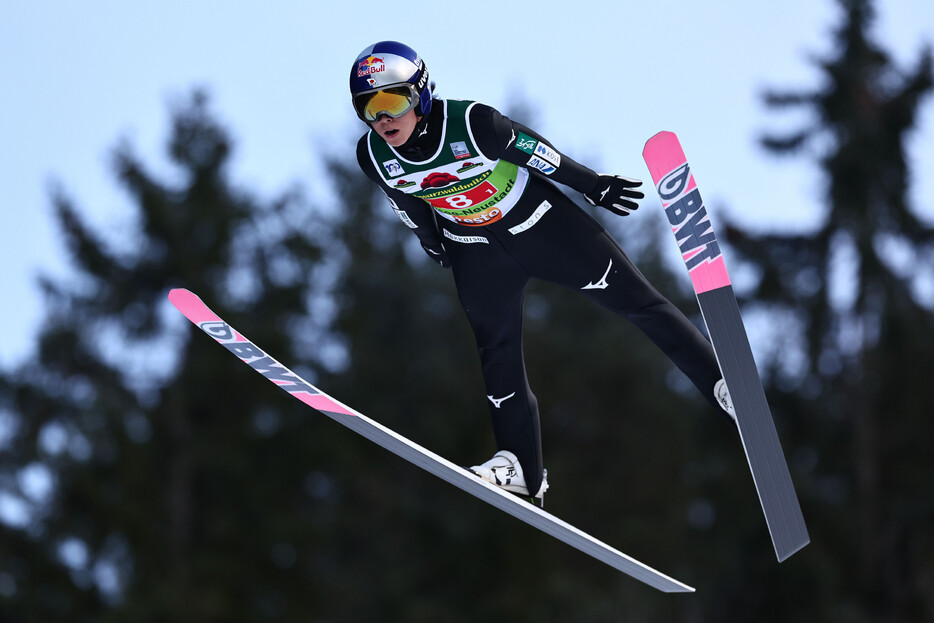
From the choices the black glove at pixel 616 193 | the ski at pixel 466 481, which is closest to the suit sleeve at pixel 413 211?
the black glove at pixel 616 193

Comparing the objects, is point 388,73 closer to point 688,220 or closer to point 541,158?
point 541,158

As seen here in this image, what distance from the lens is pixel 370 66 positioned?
443 centimetres

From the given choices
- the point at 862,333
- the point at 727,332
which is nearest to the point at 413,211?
the point at 727,332

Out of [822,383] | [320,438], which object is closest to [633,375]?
[822,383]

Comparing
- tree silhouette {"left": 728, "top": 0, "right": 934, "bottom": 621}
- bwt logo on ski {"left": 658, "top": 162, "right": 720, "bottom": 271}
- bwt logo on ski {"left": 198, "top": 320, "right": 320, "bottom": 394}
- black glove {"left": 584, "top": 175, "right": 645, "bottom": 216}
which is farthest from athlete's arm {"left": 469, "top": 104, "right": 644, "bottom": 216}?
tree silhouette {"left": 728, "top": 0, "right": 934, "bottom": 621}

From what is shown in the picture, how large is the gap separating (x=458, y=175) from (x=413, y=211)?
39 cm

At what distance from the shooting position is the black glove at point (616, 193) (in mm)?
4668

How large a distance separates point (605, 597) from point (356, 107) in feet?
57.1

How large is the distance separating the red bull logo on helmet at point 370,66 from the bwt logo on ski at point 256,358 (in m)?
1.54

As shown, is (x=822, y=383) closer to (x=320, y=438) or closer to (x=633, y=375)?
(x=633, y=375)

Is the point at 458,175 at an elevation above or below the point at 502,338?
above

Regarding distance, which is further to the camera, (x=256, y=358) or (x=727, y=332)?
(x=256, y=358)

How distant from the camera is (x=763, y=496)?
448 cm

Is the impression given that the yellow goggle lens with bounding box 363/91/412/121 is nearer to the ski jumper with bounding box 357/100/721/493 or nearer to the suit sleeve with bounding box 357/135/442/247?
the ski jumper with bounding box 357/100/721/493
